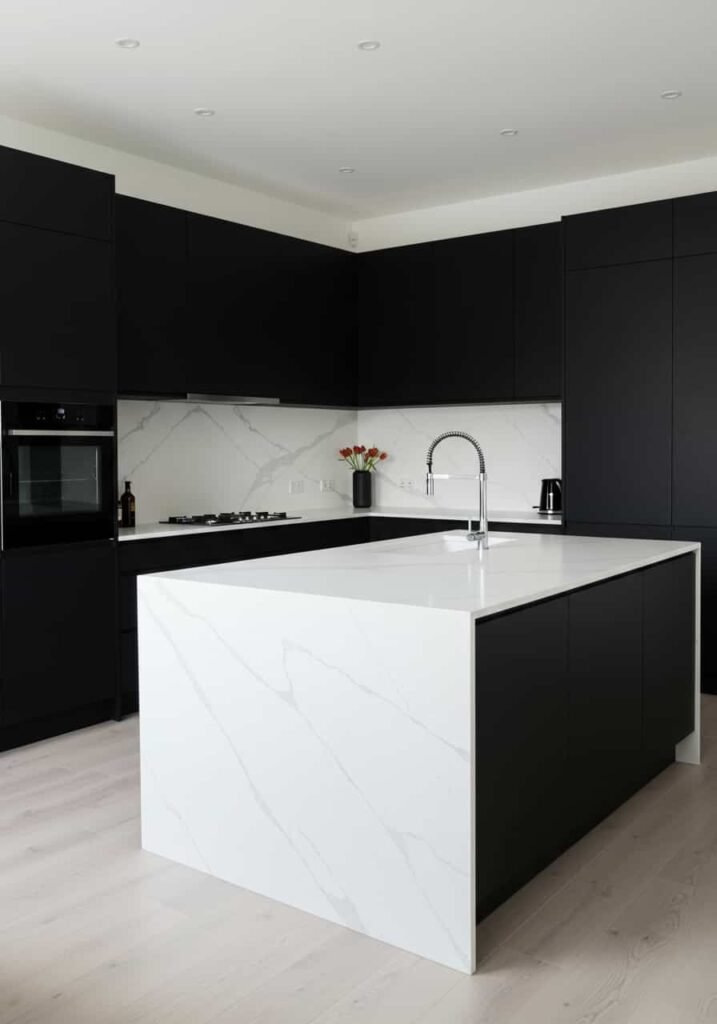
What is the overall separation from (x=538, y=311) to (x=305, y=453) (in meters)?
1.73

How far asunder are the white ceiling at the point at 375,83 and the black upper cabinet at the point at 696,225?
337 millimetres

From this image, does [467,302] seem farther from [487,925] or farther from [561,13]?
[487,925]

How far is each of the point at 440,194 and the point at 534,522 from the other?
2.07 metres

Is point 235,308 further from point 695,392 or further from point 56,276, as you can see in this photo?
point 695,392

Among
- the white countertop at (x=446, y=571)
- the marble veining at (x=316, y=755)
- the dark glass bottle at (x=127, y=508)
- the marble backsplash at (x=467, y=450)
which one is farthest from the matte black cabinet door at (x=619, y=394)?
the marble veining at (x=316, y=755)

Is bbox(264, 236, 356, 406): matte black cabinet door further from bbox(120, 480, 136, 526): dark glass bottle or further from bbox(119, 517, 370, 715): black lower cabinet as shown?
bbox(120, 480, 136, 526): dark glass bottle

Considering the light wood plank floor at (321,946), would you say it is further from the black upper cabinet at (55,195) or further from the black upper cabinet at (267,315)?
the black upper cabinet at (267,315)

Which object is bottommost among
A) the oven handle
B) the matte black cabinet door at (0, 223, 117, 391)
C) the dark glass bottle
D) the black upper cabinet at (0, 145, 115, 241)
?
the dark glass bottle

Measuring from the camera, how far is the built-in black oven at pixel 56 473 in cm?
383

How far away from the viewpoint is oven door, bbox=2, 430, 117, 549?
383cm

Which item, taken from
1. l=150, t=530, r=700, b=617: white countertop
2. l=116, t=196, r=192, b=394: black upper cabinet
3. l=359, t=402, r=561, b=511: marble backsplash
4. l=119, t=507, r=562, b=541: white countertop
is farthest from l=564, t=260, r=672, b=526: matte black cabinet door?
l=116, t=196, r=192, b=394: black upper cabinet

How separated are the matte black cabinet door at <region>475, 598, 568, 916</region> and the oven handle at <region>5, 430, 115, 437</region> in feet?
7.57

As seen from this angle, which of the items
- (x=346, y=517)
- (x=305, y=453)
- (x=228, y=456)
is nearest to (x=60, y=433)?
(x=228, y=456)

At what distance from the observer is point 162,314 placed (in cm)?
465
